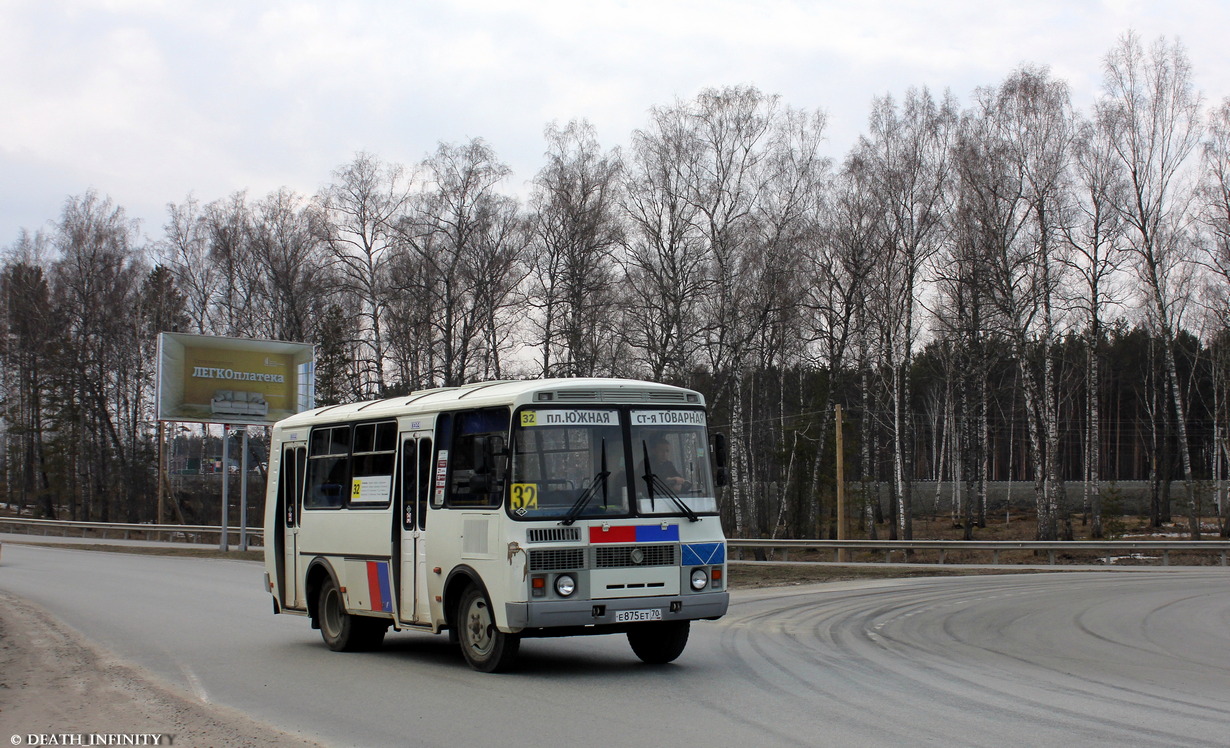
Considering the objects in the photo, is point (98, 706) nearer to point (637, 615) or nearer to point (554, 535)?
point (554, 535)

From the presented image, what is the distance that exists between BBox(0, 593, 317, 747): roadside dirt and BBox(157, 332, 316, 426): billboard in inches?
1077

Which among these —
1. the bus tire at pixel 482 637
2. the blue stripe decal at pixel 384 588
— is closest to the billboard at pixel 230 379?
the blue stripe decal at pixel 384 588

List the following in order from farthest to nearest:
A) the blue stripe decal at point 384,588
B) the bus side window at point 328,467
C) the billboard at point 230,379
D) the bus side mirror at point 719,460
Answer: the billboard at point 230,379, the bus side window at point 328,467, the blue stripe decal at point 384,588, the bus side mirror at point 719,460

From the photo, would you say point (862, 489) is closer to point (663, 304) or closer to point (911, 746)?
point (663, 304)

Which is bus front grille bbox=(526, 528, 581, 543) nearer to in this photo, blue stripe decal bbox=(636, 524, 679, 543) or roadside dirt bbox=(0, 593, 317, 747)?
blue stripe decal bbox=(636, 524, 679, 543)

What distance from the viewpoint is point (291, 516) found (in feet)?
47.2

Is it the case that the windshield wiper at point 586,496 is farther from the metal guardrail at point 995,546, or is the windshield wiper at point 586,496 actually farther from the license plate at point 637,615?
the metal guardrail at point 995,546

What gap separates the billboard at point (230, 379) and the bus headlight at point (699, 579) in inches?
1255

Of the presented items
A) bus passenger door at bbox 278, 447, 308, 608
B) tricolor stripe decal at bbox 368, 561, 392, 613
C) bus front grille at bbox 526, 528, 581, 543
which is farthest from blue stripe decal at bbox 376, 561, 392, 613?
bus front grille at bbox 526, 528, 581, 543

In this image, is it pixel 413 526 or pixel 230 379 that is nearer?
pixel 413 526

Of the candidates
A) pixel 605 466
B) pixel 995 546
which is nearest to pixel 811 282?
pixel 995 546

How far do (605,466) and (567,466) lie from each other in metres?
0.38

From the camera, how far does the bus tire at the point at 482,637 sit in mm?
10398

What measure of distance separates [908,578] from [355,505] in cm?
1784
